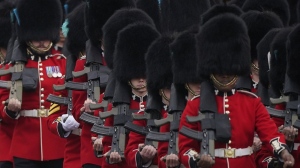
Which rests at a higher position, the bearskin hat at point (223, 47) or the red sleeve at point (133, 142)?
the bearskin hat at point (223, 47)

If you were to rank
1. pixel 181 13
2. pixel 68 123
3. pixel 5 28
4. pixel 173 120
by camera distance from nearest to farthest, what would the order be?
pixel 173 120
pixel 181 13
pixel 68 123
pixel 5 28

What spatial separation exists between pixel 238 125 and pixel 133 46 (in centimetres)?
185

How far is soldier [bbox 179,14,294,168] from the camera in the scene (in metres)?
8.52

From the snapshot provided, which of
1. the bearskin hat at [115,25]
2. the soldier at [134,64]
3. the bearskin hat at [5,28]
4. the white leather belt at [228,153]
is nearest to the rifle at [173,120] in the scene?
the soldier at [134,64]

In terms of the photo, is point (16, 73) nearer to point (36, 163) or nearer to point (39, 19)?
point (39, 19)

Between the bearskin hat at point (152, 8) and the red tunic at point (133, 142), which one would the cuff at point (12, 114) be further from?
the red tunic at point (133, 142)

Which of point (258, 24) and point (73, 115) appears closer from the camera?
point (258, 24)

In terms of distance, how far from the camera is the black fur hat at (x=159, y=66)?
9547 mm

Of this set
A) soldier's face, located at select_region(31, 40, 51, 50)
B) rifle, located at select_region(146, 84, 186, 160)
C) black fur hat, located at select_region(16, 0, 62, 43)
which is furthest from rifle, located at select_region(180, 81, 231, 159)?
black fur hat, located at select_region(16, 0, 62, 43)

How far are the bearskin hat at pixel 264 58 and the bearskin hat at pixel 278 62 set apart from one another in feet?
0.77

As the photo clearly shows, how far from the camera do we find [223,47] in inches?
344

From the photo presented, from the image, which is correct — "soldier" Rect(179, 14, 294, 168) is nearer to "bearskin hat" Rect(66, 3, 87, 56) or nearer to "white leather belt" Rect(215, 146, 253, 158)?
"white leather belt" Rect(215, 146, 253, 158)

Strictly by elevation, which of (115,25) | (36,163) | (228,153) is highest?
(115,25)

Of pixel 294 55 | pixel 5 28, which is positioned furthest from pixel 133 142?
pixel 5 28
